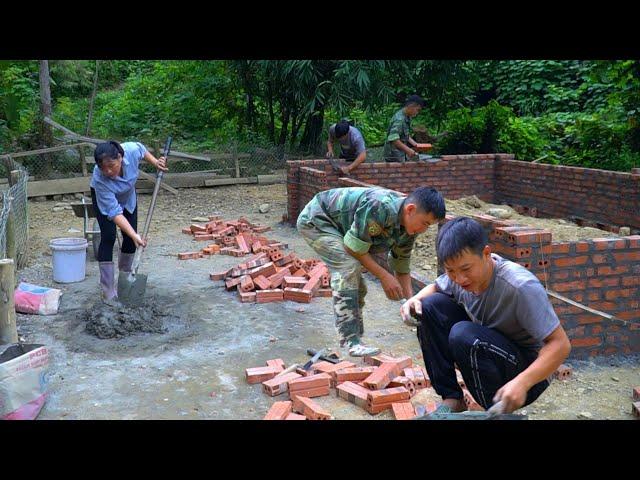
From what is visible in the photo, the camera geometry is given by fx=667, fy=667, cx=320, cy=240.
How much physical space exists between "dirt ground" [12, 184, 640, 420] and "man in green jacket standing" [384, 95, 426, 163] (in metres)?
2.74

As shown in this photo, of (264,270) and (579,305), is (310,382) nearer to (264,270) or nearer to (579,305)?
(579,305)

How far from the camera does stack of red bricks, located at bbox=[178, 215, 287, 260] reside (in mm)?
8344

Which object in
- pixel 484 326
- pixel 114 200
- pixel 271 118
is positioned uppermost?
pixel 271 118

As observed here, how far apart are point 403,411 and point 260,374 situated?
3.53ft

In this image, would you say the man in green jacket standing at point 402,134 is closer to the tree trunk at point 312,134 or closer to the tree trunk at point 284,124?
the tree trunk at point 312,134

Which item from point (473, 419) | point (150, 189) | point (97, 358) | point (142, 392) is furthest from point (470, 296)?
point (150, 189)

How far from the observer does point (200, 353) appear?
5098 mm

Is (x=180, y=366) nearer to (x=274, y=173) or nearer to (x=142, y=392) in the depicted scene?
(x=142, y=392)

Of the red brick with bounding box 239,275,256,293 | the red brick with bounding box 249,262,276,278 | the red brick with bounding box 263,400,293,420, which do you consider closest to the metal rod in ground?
the red brick with bounding box 263,400,293,420

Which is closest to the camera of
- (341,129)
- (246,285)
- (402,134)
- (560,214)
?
(246,285)

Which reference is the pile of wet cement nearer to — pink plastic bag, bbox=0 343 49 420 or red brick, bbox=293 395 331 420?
pink plastic bag, bbox=0 343 49 420

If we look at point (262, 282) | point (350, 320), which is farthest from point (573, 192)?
point (350, 320)

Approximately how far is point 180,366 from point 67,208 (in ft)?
25.3

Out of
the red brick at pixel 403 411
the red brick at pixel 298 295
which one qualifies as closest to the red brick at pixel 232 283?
the red brick at pixel 298 295
